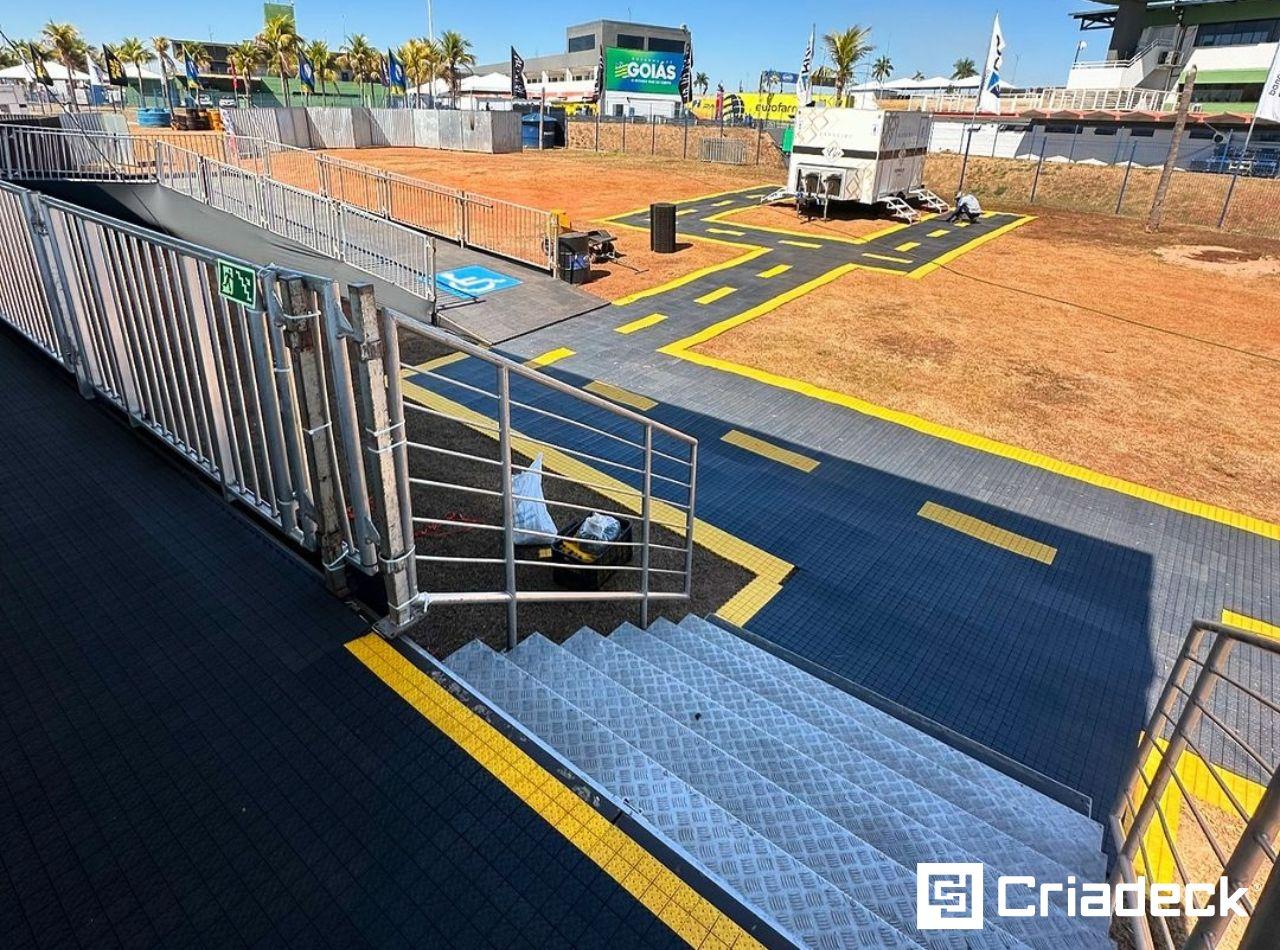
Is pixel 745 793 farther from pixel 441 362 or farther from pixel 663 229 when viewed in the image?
pixel 663 229

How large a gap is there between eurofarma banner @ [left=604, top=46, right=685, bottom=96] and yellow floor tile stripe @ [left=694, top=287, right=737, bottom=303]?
66.8 meters

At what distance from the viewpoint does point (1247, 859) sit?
2105 mm

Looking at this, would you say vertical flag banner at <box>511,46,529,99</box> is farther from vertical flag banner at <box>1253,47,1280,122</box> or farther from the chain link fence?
vertical flag banner at <box>1253,47,1280,122</box>

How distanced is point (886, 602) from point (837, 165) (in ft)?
64.6

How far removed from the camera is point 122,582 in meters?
3.53

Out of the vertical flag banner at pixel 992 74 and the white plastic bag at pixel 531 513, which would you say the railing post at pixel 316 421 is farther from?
the vertical flag banner at pixel 992 74

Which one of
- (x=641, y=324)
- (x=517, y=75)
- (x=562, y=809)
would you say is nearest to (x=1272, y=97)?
(x=641, y=324)

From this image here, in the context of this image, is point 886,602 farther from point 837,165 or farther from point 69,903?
point 837,165

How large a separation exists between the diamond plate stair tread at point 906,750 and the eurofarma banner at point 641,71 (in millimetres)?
78655

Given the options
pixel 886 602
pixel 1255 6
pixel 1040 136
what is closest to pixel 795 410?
pixel 886 602

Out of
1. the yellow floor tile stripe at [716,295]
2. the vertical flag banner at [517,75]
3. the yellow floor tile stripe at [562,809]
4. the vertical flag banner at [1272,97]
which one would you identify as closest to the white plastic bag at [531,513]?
the yellow floor tile stripe at [562,809]

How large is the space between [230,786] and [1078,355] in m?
13.8

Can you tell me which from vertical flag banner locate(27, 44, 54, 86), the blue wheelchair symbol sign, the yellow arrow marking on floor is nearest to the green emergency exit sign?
the blue wheelchair symbol sign

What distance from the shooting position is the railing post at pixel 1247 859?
2.03 m
